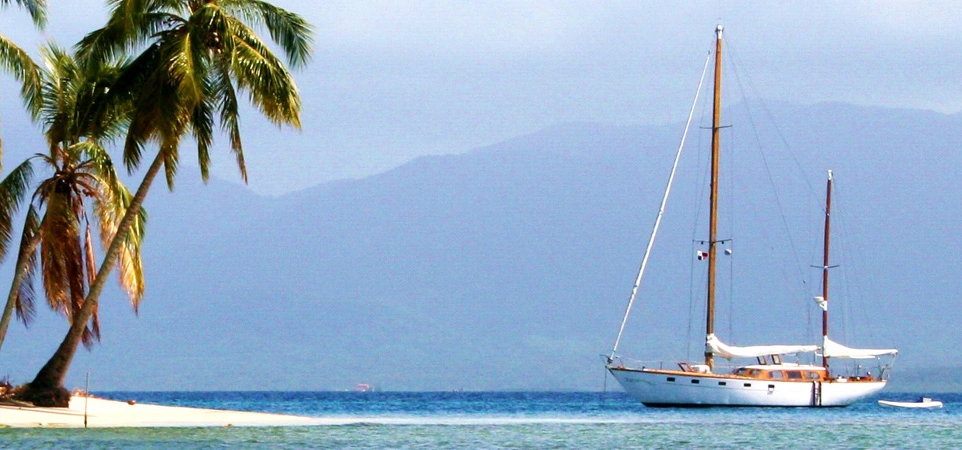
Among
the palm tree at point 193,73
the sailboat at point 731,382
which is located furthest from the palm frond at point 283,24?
the sailboat at point 731,382

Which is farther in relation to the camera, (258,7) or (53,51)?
(53,51)

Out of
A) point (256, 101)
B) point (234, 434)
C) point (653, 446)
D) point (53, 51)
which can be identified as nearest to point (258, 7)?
point (256, 101)

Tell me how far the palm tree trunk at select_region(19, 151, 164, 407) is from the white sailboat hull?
105ft

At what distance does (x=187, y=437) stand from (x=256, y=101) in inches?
391

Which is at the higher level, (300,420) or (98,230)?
(98,230)

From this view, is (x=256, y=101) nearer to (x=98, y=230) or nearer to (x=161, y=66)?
(x=161, y=66)

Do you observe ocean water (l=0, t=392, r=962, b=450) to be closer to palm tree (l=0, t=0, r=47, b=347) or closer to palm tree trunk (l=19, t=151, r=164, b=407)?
palm tree trunk (l=19, t=151, r=164, b=407)

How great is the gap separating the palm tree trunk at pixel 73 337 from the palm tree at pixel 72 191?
10 cm

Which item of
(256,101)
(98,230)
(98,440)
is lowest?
(98,440)

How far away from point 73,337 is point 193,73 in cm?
870

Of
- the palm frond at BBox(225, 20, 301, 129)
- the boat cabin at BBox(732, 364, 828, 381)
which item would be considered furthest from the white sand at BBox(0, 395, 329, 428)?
the boat cabin at BBox(732, 364, 828, 381)

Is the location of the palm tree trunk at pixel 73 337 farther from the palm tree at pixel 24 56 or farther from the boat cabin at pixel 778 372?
the boat cabin at pixel 778 372

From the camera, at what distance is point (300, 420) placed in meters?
56.7

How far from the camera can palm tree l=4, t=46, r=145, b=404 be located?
4538cm
